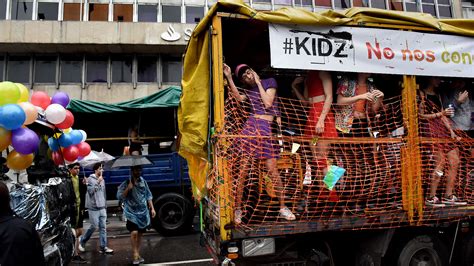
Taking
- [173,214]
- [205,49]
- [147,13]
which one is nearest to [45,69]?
[147,13]

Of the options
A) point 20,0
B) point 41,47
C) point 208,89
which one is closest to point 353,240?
point 208,89

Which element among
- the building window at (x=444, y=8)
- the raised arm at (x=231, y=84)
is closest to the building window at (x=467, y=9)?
the building window at (x=444, y=8)

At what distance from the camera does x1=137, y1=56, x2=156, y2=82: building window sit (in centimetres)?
2191

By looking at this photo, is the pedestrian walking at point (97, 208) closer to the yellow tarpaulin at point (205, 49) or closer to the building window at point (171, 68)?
the yellow tarpaulin at point (205, 49)

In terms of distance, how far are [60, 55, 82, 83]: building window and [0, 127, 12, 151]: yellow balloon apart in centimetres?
1797

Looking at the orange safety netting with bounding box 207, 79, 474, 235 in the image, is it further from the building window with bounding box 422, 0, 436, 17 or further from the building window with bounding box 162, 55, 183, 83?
the building window with bounding box 422, 0, 436, 17

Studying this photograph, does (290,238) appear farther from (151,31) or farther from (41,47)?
(41,47)

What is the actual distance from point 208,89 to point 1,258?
2.43 metres

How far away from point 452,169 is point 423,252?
112 cm

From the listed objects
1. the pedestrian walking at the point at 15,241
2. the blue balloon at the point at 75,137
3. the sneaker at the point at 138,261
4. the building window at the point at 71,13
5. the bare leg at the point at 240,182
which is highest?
the building window at the point at 71,13

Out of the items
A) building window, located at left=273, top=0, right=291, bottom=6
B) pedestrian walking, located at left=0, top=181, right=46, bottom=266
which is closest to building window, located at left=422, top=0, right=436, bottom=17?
building window, located at left=273, top=0, right=291, bottom=6

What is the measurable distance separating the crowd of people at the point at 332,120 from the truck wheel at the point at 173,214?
17.9 feet

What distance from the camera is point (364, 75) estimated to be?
461cm

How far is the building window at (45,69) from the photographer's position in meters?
21.2
